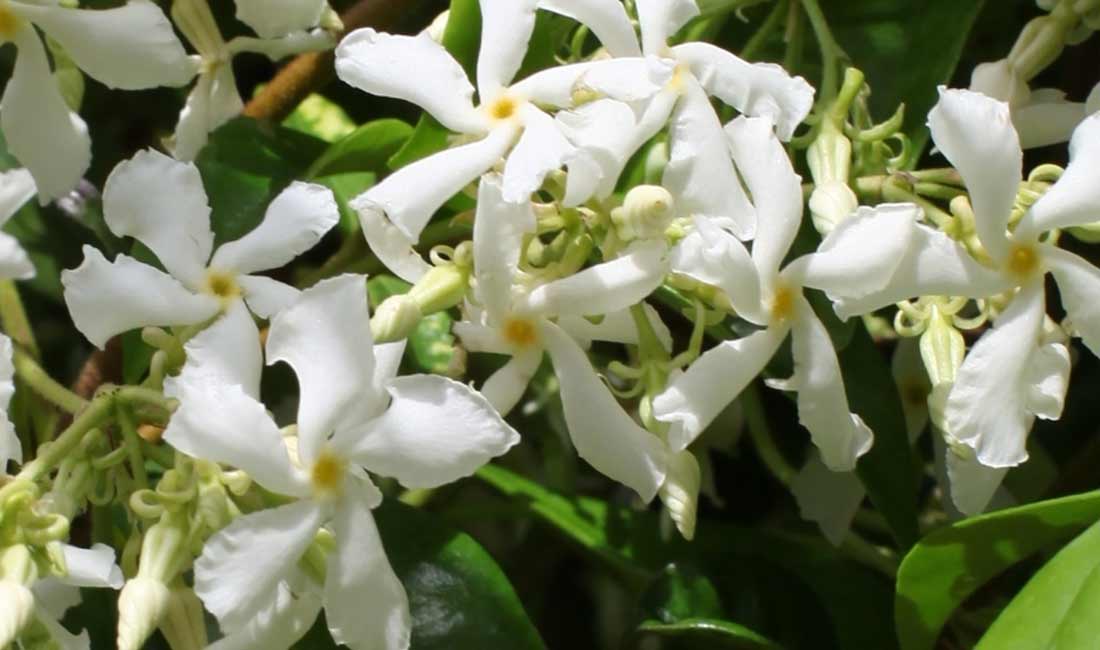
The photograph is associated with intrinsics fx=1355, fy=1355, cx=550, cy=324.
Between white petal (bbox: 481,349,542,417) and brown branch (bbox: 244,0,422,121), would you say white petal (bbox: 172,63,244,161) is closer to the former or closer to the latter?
brown branch (bbox: 244,0,422,121)

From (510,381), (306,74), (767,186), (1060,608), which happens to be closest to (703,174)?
(767,186)

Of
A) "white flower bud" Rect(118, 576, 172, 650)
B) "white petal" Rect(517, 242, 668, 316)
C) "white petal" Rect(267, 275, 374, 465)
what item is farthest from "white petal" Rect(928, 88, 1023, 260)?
"white flower bud" Rect(118, 576, 172, 650)

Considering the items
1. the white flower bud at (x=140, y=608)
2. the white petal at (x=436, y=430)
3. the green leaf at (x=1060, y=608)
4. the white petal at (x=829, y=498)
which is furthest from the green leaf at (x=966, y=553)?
the white flower bud at (x=140, y=608)

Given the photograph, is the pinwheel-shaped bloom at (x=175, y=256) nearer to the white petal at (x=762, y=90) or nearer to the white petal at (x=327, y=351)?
the white petal at (x=327, y=351)

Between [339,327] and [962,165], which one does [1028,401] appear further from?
[339,327]

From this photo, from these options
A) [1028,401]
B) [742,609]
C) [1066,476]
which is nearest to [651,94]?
[1028,401]

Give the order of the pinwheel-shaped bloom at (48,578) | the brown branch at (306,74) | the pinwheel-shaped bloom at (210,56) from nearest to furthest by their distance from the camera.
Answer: the pinwheel-shaped bloom at (48,578) < the pinwheel-shaped bloom at (210,56) < the brown branch at (306,74)
